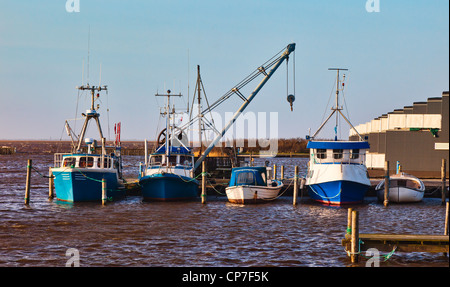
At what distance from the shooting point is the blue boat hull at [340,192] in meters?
34.3

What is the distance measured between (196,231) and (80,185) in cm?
1220

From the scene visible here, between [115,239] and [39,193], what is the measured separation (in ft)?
74.4

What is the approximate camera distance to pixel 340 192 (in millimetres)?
34281

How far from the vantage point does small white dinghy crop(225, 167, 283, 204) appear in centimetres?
3528

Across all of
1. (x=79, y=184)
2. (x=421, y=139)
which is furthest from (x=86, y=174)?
(x=421, y=139)

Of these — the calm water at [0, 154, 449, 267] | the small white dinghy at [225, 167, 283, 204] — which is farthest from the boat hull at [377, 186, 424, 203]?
the small white dinghy at [225, 167, 283, 204]

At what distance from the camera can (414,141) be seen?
53812mm

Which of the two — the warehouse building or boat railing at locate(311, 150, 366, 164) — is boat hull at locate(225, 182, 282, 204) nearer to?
boat railing at locate(311, 150, 366, 164)

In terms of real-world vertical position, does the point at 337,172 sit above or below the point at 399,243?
above

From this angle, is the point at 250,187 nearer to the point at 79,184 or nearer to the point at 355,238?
the point at 79,184

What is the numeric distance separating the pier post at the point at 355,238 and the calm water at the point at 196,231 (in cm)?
46

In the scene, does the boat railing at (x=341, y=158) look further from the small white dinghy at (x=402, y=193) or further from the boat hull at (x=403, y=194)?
the boat hull at (x=403, y=194)
